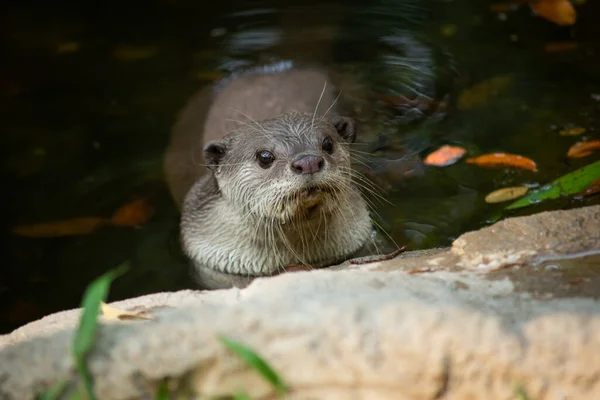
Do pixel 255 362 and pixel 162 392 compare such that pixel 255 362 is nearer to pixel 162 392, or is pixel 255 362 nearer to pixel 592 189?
pixel 162 392

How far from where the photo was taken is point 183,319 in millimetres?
2094

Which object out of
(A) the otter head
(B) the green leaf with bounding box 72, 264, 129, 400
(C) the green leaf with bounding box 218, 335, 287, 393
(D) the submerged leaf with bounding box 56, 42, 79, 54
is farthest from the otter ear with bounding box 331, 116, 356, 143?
(D) the submerged leaf with bounding box 56, 42, 79, 54

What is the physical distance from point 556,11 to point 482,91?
4.31ft

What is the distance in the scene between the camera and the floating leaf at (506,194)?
14.6ft

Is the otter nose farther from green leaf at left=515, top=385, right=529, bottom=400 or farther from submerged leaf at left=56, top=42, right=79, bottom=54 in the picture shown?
submerged leaf at left=56, top=42, right=79, bottom=54

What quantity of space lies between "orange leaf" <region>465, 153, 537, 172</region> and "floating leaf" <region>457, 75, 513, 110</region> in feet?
2.32

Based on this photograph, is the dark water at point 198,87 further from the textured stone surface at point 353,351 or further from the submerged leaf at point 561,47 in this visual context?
the textured stone surface at point 353,351

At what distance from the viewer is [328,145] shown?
3.71m

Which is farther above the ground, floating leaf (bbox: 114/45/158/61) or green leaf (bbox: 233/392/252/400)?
green leaf (bbox: 233/392/252/400)

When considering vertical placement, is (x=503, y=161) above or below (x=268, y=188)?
below

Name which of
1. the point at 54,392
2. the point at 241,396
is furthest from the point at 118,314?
the point at 241,396

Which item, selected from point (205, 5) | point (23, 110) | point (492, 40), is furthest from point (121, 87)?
point (492, 40)

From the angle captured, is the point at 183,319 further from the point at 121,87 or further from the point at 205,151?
the point at 121,87

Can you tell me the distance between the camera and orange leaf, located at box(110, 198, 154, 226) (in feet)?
16.0
